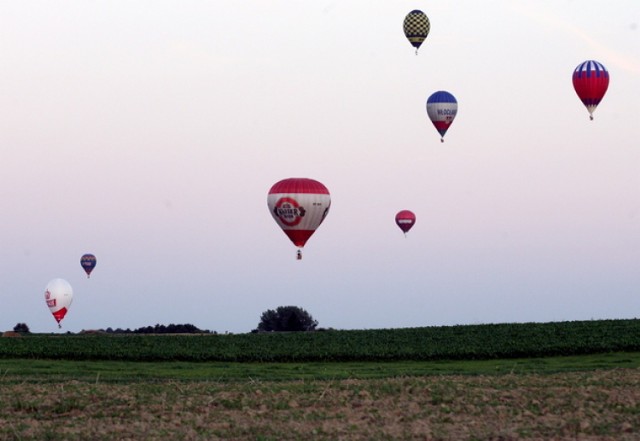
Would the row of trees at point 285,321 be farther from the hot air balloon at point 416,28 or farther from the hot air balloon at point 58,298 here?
the hot air balloon at point 416,28

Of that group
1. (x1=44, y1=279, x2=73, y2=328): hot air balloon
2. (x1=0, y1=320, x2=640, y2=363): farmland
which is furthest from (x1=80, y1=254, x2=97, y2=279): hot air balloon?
(x1=0, y1=320, x2=640, y2=363): farmland

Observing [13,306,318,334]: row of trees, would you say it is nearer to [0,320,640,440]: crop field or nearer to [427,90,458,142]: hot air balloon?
[427,90,458,142]: hot air balloon

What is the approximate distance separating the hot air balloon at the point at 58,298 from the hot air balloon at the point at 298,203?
44043 mm

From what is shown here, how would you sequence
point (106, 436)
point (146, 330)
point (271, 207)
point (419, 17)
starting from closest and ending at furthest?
point (106, 436) < point (271, 207) < point (419, 17) < point (146, 330)

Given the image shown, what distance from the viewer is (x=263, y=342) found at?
71188 millimetres

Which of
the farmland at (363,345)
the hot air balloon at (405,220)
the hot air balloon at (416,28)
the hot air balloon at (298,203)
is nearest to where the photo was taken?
the farmland at (363,345)

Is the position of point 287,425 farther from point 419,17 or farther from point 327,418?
point 419,17

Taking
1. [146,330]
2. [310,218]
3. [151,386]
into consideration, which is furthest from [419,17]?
[151,386]

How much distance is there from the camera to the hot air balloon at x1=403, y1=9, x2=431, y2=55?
86125 mm

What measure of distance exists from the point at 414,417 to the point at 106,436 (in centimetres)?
735

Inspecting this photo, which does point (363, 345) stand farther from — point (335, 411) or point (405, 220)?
point (335, 411)

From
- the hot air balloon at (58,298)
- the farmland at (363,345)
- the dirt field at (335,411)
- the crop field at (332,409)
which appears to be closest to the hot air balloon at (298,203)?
the farmland at (363,345)

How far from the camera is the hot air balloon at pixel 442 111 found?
81.9 m

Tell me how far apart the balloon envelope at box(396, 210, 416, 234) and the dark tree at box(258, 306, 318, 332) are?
138 ft
